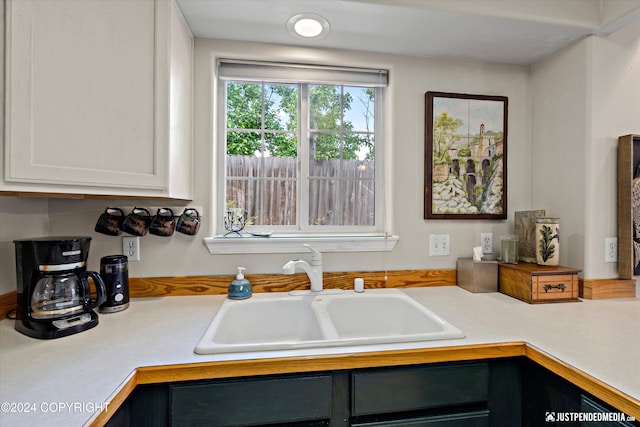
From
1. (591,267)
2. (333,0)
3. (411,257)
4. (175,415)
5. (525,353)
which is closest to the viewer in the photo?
(175,415)

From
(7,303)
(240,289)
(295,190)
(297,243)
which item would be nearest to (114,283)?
(7,303)

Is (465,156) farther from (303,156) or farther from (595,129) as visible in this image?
(303,156)

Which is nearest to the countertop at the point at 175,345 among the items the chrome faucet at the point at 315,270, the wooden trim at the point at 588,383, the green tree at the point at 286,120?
the wooden trim at the point at 588,383

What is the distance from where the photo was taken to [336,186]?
177cm

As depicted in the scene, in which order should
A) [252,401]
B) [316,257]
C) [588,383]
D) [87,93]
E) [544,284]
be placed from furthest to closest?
[316,257]
[544,284]
[87,93]
[252,401]
[588,383]

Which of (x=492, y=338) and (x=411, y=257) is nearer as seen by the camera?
(x=492, y=338)

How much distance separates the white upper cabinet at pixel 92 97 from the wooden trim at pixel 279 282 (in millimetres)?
502

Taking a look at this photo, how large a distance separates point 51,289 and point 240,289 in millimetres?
673

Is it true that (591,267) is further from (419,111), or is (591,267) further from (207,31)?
(207,31)

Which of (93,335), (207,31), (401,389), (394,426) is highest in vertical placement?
(207,31)

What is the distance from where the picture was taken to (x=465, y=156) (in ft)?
5.64

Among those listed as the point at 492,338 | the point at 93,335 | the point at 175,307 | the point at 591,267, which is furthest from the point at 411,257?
the point at 93,335

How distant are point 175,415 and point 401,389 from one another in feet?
2.14

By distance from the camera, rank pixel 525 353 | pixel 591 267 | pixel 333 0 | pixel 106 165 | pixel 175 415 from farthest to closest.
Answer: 1. pixel 591 267
2. pixel 333 0
3. pixel 106 165
4. pixel 525 353
5. pixel 175 415
